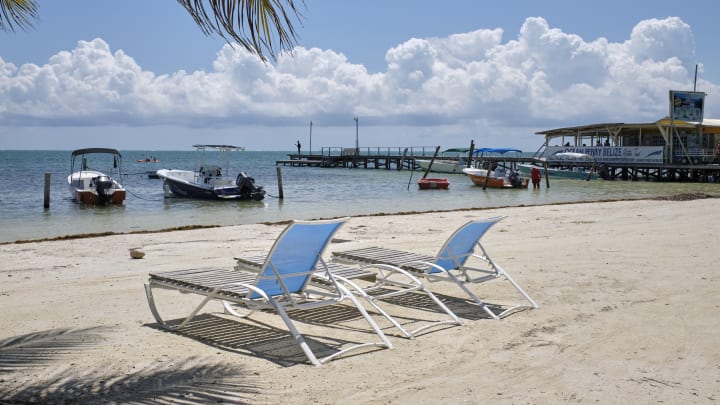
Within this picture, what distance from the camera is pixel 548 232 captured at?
12555 millimetres

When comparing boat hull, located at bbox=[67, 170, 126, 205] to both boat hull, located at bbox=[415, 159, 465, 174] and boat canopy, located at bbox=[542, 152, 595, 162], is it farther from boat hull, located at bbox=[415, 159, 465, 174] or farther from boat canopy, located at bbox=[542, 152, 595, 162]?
boat hull, located at bbox=[415, 159, 465, 174]

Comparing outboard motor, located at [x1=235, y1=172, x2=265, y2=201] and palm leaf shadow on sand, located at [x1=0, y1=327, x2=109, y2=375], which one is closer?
palm leaf shadow on sand, located at [x1=0, y1=327, x2=109, y2=375]

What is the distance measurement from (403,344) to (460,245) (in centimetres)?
154

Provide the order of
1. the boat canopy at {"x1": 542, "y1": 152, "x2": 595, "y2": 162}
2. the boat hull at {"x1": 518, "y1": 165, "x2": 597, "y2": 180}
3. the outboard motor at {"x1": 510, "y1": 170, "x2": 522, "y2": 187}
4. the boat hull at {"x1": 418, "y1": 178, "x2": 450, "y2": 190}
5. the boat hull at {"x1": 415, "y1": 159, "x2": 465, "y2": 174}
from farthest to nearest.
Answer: the boat hull at {"x1": 415, "y1": 159, "x2": 465, "y2": 174} < the boat canopy at {"x1": 542, "y1": 152, "x2": 595, "y2": 162} < the boat hull at {"x1": 518, "y1": 165, "x2": 597, "y2": 180} < the outboard motor at {"x1": 510, "y1": 170, "x2": 522, "y2": 187} < the boat hull at {"x1": 418, "y1": 178, "x2": 450, "y2": 190}

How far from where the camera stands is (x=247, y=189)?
28984 millimetres

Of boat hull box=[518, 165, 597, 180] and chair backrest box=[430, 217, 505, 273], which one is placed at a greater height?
boat hull box=[518, 165, 597, 180]

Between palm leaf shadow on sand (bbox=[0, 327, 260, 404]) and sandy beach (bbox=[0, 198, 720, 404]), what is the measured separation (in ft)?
0.04

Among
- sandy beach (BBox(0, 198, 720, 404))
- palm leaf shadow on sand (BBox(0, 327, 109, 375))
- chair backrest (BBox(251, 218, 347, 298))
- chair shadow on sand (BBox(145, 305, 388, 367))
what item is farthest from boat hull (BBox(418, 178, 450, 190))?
palm leaf shadow on sand (BBox(0, 327, 109, 375))

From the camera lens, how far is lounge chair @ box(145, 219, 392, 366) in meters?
4.97

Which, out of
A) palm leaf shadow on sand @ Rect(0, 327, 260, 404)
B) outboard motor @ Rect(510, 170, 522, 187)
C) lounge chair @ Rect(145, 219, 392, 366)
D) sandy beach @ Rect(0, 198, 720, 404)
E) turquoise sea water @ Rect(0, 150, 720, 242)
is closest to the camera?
palm leaf shadow on sand @ Rect(0, 327, 260, 404)

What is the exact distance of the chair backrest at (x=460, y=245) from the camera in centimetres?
636

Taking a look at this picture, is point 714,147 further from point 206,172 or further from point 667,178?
point 206,172

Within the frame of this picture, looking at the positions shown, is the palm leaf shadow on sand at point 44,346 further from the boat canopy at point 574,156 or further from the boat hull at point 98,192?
the boat canopy at point 574,156

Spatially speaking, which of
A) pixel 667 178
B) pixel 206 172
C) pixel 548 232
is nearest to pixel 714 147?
pixel 667 178
